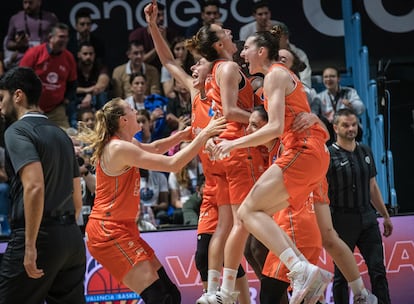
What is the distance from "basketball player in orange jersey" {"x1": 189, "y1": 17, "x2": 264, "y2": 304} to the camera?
21.2 feet

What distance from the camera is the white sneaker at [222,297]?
638 centimetres

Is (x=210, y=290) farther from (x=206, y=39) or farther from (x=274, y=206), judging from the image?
(x=206, y=39)

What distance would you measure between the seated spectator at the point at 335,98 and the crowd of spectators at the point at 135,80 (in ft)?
0.04

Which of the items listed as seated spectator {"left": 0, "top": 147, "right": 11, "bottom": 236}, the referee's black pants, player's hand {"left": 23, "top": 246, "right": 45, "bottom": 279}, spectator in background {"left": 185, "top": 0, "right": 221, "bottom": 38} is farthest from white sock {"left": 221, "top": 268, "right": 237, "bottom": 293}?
spectator in background {"left": 185, "top": 0, "right": 221, "bottom": 38}

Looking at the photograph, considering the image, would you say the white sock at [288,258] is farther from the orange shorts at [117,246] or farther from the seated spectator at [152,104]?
the seated spectator at [152,104]

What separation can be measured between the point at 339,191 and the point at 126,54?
5.71 meters

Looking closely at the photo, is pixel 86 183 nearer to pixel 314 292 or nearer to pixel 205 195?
pixel 205 195

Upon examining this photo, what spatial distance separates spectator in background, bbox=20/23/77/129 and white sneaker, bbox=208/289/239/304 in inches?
226

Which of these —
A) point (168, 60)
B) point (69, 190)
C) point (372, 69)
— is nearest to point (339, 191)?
point (168, 60)

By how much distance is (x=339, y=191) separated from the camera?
8.41 meters

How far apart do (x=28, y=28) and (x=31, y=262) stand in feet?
24.8

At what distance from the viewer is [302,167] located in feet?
20.3

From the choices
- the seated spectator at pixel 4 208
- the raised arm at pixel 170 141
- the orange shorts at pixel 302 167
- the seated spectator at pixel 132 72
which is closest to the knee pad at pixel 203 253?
the raised arm at pixel 170 141

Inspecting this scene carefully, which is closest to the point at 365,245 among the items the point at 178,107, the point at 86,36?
the point at 178,107
